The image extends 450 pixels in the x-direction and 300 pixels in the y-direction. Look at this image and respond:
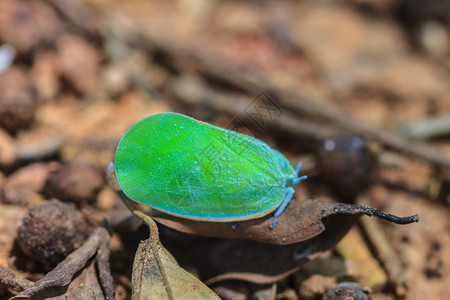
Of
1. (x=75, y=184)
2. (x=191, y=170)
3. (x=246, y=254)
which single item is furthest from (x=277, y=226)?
(x=75, y=184)

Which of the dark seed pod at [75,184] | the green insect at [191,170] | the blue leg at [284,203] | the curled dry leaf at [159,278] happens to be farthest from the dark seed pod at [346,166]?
the dark seed pod at [75,184]

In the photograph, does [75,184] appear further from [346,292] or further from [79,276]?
[346,292]

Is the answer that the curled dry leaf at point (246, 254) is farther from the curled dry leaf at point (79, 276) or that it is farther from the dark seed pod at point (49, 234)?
the dark seed pod at point (49, 234)

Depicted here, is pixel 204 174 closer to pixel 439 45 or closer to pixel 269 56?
pixel 269 56

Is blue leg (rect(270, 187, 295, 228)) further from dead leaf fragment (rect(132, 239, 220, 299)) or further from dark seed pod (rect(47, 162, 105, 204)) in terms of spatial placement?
dark seed pod (rect(47, 162, 105, 204))

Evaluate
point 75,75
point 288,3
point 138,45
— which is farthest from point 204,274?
point 288,3

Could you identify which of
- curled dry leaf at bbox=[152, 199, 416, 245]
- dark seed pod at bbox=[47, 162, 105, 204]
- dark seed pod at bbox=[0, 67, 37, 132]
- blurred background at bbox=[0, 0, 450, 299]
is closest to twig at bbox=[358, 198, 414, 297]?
blurred background at bbox=[0, 0, 450, 299]
